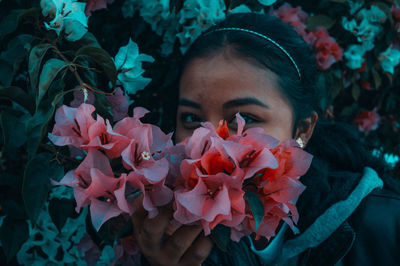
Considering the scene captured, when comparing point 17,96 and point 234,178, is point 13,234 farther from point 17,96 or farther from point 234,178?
point 234,178

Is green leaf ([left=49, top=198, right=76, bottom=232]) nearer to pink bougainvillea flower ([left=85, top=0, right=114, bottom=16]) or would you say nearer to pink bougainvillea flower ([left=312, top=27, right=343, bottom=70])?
pink bougainvillea flower ([left=85, top=0, right=114, bottom=16])

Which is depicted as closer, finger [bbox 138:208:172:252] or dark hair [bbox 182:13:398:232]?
finger [bbox 138:208:172:252]

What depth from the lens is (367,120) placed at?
2.06m

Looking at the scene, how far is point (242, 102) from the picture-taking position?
0.99 meters

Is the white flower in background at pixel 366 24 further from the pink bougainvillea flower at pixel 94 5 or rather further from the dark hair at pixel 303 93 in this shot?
the pink bougainvillea flower at pixel 94 5

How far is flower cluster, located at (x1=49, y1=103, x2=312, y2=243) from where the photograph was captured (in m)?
0.53

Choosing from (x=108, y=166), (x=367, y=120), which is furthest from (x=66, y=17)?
(x=367, y=120)

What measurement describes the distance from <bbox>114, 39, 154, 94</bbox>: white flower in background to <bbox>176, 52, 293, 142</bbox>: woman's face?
8.8 inches

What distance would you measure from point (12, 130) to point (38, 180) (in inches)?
4.9

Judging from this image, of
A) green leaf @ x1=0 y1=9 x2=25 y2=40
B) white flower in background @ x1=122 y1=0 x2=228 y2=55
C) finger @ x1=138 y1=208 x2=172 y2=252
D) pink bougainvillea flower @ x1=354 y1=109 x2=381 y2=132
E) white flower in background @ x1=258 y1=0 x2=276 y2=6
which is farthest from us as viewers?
pink bougainvillea flower @ x1=354 y1=109 x2=381 y2=132

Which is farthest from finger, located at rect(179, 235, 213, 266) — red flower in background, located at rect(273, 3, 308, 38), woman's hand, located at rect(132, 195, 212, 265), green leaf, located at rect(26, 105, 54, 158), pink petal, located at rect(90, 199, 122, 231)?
red flower in background, located at rect(273, 3, 308, 38)

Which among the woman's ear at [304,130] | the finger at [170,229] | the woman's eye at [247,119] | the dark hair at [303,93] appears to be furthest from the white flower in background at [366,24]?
the finger at [170,229]

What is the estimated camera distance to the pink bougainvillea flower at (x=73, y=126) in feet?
1.83

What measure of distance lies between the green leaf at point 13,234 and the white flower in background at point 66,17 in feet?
1.40
